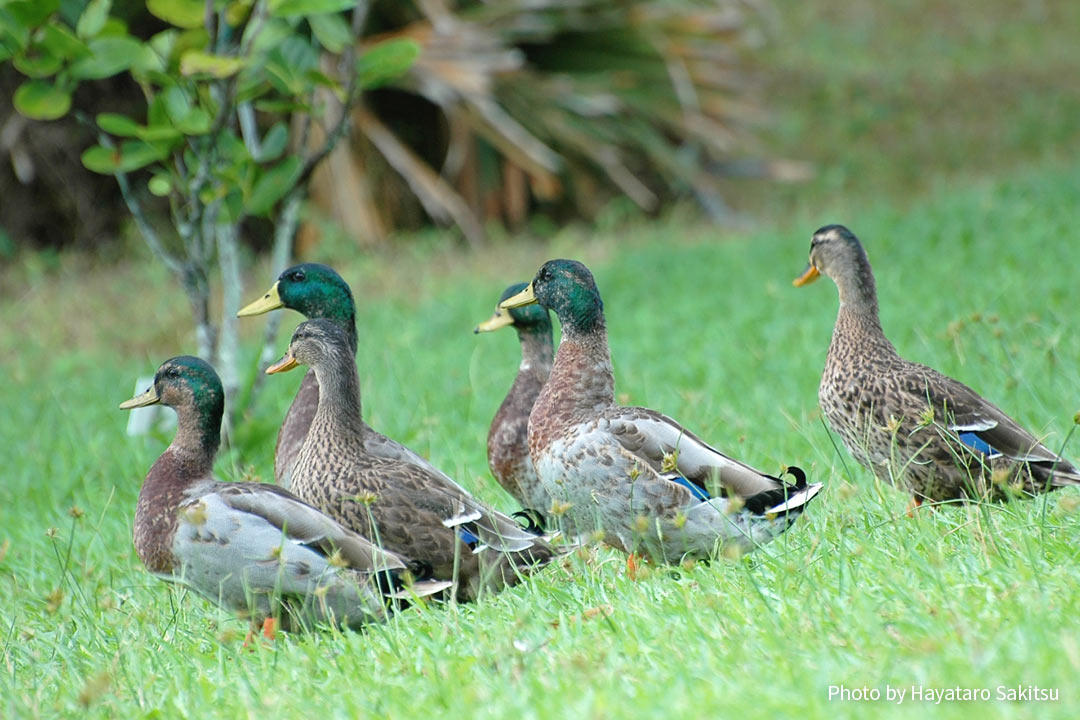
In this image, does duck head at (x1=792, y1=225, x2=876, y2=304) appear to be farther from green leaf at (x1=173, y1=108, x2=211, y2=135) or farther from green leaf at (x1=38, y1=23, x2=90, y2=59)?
green leaf at (x1=38, y1=23, x2=90, y2=59)

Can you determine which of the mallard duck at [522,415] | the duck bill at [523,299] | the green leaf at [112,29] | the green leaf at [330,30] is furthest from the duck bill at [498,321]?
the green leaf at [112,29]

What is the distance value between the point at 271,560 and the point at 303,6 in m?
2.20

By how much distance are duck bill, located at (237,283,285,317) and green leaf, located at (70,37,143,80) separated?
1.04 meters

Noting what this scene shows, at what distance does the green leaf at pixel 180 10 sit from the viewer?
16.5 feet

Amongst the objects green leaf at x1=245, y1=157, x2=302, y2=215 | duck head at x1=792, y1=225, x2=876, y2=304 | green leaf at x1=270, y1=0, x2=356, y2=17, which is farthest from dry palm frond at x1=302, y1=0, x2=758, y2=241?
duck head at x1=792, y1=225, x2=876, y2=304

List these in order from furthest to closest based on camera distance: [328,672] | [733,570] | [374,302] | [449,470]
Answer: [374,302]
[449,470]
[733,570]
[328,672]

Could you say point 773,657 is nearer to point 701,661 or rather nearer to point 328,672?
point 701,661

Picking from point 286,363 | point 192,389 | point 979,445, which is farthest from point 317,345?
point 979,445

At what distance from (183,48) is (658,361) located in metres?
3.03

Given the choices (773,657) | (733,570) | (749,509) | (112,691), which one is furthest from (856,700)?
(112,691)

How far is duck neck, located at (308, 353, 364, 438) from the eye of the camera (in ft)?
13.4

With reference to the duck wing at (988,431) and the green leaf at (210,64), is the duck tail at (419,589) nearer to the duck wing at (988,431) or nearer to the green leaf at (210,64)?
the duck wing at (988,431)

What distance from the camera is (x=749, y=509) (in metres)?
3.70

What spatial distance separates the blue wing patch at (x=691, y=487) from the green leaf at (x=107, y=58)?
2.70 meters
